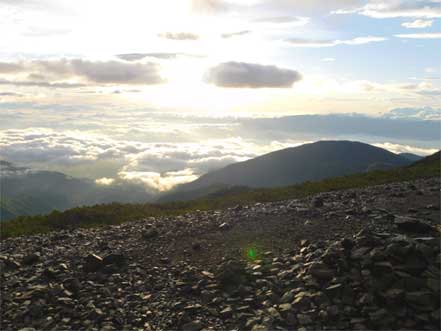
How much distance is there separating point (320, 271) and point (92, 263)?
1148cm

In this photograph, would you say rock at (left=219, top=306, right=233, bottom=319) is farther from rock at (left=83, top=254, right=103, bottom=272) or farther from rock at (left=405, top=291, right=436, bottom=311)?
rock at (left=83, top=254, right=103, bottom=272)

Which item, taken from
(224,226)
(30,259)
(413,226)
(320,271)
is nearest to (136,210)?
(224,226)

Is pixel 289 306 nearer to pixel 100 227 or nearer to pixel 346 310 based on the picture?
pixel 346 310

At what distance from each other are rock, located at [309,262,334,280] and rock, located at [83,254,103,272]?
10.8m

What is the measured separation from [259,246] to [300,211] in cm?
753

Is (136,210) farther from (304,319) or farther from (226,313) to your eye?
(304,319)

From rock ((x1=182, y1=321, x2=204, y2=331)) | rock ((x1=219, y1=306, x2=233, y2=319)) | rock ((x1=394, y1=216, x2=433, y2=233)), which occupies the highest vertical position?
rock ((x1=394, y1=216, x2=433, y2=233))

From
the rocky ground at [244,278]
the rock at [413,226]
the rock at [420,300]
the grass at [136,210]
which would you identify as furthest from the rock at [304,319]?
the grass at [136,210]

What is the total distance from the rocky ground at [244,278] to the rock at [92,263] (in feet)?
0.19

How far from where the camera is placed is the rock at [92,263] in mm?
21056

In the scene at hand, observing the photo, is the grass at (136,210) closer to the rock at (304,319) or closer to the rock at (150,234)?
the rock at (150,234)

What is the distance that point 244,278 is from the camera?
60.6 feet

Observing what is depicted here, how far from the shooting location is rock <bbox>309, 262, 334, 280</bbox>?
16.6 metres

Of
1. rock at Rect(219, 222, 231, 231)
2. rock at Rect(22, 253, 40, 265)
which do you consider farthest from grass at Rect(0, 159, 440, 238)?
rock at Rect(22, 253, 40, 265)
